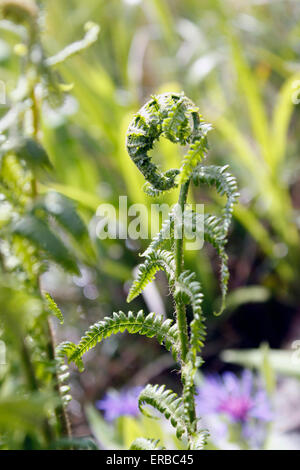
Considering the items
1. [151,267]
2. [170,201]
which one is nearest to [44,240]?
[151,267]

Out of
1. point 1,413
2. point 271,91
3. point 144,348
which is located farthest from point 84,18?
point 1,413

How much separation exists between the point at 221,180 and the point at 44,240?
148 mm

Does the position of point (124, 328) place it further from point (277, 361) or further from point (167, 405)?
point (277, 361)

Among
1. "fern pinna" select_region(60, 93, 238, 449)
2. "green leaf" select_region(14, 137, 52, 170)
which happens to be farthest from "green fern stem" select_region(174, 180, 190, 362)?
"green leaf" select_region(14, 137, 52, 170)

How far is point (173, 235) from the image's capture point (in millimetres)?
464

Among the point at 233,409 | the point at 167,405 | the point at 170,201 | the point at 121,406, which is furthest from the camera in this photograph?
the point at 170,201

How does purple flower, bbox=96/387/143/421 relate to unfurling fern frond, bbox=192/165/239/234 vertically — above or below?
below

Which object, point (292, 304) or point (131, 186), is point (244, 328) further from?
point (131, 186)

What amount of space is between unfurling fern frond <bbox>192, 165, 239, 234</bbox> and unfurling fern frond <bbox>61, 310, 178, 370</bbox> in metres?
0.11

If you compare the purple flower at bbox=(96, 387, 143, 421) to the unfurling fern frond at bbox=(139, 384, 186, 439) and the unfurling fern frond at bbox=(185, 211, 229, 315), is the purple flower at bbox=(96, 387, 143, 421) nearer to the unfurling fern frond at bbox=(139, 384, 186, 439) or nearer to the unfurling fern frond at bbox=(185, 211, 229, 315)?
the unfurling fern frond at bbox=(139, 384, 186, 439)

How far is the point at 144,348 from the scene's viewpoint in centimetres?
152

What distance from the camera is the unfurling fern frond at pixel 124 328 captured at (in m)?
0.45

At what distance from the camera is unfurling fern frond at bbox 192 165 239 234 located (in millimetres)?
400
